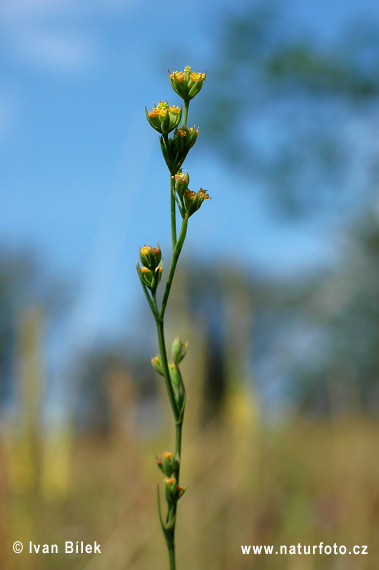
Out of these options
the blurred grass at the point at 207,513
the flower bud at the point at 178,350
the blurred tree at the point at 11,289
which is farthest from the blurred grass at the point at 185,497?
the blurred tree at the point at 11,289

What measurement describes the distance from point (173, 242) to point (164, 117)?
3.5 inches

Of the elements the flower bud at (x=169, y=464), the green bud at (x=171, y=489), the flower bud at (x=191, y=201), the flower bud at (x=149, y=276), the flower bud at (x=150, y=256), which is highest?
the flower bud at (x=191, y=201)

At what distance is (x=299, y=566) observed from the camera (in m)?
1.39

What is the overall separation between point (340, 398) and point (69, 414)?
76 centimetres

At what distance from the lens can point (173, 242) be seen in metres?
0.41

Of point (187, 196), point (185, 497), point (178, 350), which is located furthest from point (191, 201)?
point (185, 497)

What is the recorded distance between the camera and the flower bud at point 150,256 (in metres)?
0.45

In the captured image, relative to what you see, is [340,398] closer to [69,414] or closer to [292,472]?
[69,414]

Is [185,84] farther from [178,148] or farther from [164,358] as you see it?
[164,358]

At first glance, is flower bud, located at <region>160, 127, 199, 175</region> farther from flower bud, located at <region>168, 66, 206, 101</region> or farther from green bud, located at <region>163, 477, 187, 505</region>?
green bud, located at <region>163, 477, 187, 505</region>

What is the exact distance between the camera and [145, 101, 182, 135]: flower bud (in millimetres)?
436

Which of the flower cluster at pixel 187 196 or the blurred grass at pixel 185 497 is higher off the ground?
the flower cluster at pixel 187 196

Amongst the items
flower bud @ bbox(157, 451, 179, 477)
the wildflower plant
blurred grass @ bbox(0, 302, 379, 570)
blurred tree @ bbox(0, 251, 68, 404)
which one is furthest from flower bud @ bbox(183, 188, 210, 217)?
blurred tree @ bbox(0, 251, 68, 404)

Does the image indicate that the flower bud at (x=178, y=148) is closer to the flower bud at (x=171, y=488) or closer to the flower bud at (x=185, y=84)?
the flower bud at (x=185, y=84)
